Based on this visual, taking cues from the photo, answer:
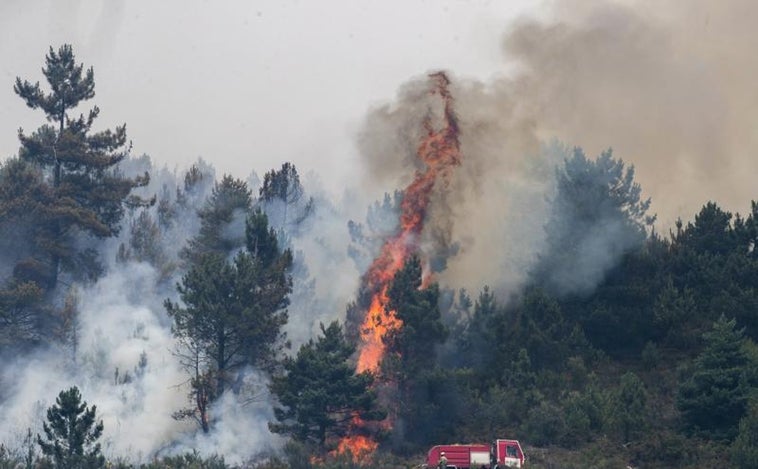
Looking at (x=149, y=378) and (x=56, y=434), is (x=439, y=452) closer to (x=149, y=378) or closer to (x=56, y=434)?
(x=56, y=434)

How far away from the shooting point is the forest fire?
64.6 metres


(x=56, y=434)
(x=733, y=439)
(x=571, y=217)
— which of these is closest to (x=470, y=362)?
(x=571, y=217)

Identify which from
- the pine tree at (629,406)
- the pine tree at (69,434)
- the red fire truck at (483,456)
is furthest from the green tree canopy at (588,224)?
the pine tree at (69,434)

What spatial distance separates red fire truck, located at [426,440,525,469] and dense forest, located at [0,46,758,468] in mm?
2591

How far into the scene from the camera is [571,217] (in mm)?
71000

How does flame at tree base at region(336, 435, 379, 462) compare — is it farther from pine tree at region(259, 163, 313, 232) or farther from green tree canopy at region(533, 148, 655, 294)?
pine tree at region(259, 163, 313, 232)

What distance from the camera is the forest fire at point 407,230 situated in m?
64.6

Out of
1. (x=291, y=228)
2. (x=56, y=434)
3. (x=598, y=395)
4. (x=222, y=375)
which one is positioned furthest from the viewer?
(x=291, y=228)

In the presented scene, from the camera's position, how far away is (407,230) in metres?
71.0

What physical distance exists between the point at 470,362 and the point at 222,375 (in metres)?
14.6

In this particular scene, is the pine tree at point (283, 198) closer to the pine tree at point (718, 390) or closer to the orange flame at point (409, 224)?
the orange flame at point (409, 224)

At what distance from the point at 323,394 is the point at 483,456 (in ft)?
32.9

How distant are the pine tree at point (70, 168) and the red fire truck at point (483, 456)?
118 feet

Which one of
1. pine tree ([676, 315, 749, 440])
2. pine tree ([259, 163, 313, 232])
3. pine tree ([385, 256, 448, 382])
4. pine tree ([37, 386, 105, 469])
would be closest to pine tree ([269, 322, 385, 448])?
pine tree ([385, 256, 448, 382])
